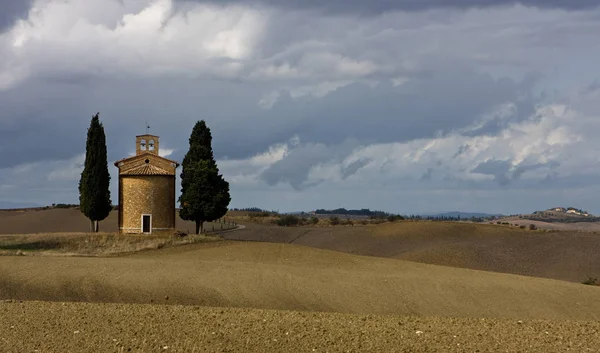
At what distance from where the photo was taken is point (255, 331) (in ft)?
66.6

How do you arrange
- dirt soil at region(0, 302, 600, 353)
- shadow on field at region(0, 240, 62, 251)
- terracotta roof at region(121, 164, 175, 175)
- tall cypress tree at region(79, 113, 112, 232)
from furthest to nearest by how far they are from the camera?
tall cypress tree at region(79, 113, 112, 232), terracotta roof at region(121, 164, 175, 175), shadow on field at region(0, 240, 62, 251), dirt soil at region(0, 302, 600, 353)

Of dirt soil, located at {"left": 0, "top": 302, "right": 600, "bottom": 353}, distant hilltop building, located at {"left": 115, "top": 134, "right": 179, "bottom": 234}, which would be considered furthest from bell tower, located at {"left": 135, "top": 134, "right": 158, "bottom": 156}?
dirt soil, located at {"left": 0, "top": 302, "right": 600, "bottom": 353}

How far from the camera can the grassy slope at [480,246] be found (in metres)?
46.4

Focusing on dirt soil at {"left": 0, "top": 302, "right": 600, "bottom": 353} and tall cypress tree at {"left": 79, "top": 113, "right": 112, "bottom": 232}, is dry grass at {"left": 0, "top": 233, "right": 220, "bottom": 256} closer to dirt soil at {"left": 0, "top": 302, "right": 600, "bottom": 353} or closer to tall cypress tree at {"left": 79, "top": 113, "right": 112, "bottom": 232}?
tall cypress tree at {"left": 79, "top": 113, "right": 112, "bottom": 232}

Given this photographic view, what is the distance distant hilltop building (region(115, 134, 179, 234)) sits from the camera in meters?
52.4

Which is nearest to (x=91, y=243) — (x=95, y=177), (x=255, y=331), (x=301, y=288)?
(x=95, y=177)

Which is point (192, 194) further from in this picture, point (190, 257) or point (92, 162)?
point (190, 257)

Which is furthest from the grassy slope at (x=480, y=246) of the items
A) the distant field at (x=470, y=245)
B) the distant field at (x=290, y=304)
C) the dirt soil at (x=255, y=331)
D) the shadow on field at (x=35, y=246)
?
the shadow on field at (x=35, y=246)

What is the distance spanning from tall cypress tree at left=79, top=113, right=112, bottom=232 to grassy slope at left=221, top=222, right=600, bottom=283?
19442mm

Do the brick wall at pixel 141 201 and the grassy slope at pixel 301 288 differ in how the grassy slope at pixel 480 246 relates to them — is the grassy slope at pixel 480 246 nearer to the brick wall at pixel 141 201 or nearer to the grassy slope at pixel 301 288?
the grassy slope at pixel 301 288

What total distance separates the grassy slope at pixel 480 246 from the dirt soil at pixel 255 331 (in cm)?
2233

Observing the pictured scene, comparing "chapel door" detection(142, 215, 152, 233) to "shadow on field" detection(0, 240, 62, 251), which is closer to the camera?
"shadow on field" detection(0, 240, 62, 251)

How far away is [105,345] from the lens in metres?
18.1

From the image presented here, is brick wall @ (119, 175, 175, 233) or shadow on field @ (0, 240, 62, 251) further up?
brick wall @ (119, 175, 175, 233)
